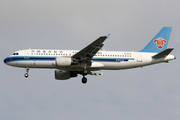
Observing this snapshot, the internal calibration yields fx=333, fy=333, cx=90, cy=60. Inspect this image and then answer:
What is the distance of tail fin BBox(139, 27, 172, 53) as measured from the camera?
52.6 meters

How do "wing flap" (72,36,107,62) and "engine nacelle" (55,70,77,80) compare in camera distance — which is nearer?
"wing flap" (72,36,107,62)

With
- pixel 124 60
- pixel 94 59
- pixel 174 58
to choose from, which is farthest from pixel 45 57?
pixel 174 58

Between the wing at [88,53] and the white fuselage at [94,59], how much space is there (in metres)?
0.94

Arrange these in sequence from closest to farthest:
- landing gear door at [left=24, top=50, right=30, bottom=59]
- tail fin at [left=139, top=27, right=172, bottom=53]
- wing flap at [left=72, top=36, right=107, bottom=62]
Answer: wing flap at [left=72, top=36, right=107, bottom=62] < landing gear door at [left=24, top=50, right=30, bottom=59] < tail fin at [left=139, top=27, right=172, bottom=53]

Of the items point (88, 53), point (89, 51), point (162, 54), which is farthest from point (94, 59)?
Result: point (162, 54)

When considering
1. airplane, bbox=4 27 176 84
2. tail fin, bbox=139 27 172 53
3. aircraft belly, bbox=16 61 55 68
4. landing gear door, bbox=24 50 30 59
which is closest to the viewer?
airplane, bbox=4 27 176 84

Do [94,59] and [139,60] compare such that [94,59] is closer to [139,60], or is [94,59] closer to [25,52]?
[139,60]

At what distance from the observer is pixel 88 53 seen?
1842 inches

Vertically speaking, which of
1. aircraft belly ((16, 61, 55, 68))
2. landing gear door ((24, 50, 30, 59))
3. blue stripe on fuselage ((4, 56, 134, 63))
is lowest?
aircraft belly ((16, 61, 55, 68))

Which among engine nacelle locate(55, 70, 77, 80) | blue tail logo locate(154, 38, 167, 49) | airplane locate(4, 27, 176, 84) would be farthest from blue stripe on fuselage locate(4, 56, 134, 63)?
blue tail logo locate(154, 38, 167, 49)

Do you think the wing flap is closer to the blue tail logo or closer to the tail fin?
the tail fin

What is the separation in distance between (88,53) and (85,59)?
1.23 metres

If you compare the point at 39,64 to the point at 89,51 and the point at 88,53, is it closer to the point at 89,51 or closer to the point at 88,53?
the point at 88,53

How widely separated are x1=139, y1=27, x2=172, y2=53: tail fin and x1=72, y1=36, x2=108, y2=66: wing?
31.9 feet
